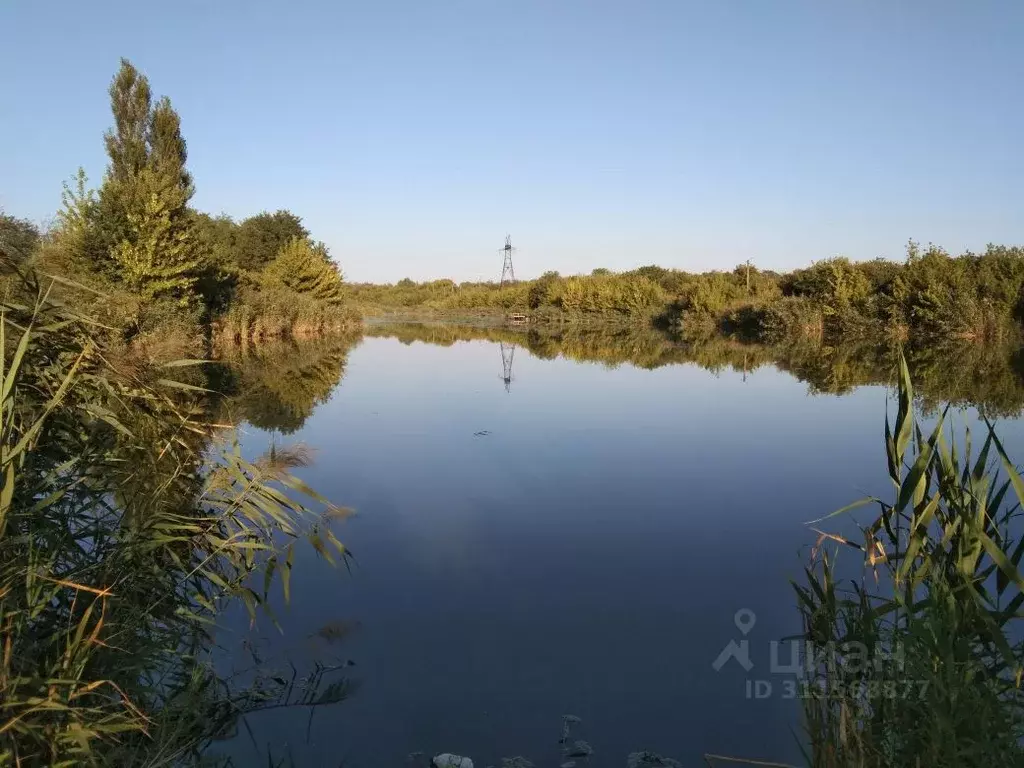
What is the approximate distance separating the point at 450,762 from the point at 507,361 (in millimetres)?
18777

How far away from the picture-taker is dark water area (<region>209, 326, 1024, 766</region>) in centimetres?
317

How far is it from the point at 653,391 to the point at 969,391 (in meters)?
5.43

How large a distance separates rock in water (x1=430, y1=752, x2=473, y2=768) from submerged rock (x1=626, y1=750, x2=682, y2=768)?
651 mm

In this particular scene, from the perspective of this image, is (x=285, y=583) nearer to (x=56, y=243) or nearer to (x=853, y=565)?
(x=853, y=565)

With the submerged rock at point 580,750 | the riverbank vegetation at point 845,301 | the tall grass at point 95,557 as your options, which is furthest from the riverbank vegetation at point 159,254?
the riverbank vegetation at point 845,301

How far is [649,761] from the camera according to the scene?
2914 mm

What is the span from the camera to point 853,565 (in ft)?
16.3

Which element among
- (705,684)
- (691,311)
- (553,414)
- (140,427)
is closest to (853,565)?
(705,684)

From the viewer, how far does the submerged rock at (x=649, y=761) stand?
9.46 ft
